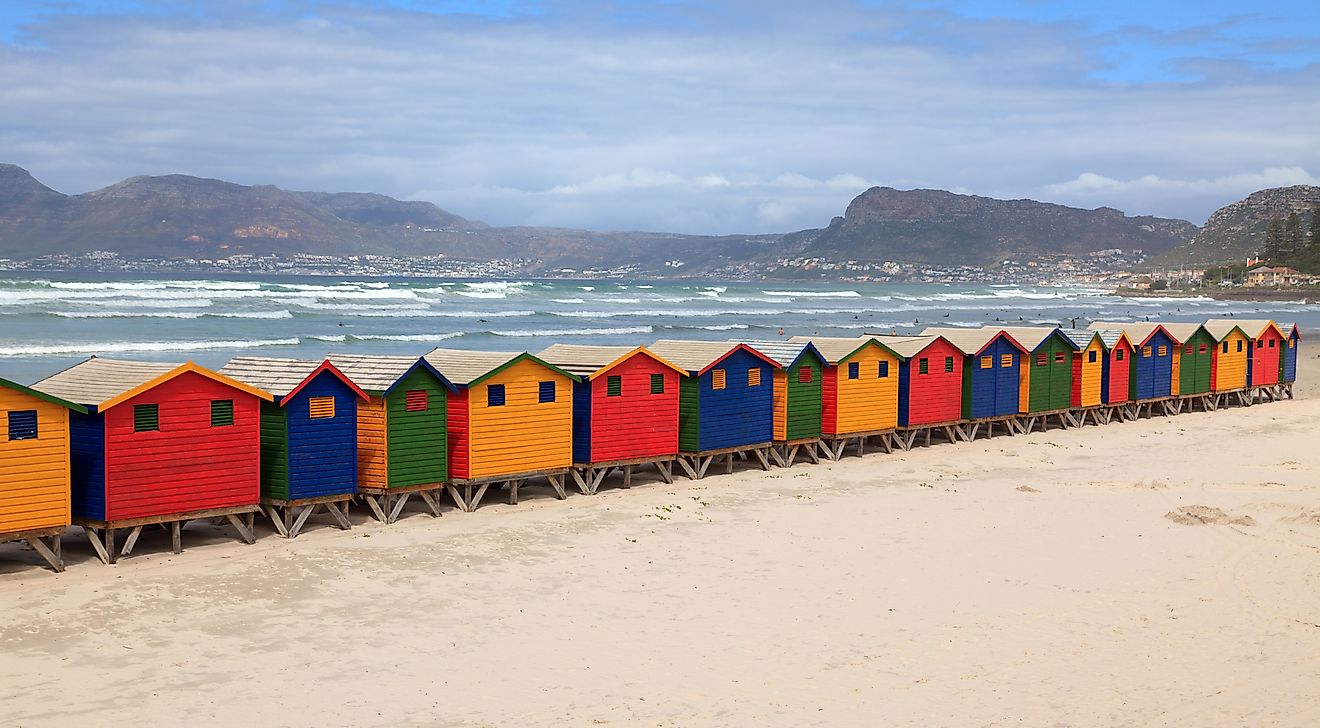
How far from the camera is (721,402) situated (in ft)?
82.5

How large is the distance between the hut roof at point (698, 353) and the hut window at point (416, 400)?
5.78 metres

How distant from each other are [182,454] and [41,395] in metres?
2.02

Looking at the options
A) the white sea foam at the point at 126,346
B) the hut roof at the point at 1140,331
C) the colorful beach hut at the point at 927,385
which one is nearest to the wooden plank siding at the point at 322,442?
the colorful beach hut at the point at 927,385

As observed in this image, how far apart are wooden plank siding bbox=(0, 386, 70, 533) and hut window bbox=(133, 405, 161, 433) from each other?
0.88m

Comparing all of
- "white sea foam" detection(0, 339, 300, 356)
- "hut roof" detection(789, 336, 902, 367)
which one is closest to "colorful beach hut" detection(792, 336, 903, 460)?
"hut roof" detection(789, 336, 902, 367)

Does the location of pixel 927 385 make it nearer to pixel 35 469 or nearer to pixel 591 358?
pixel 591 358

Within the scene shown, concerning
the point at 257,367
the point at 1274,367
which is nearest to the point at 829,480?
the point at 257,367

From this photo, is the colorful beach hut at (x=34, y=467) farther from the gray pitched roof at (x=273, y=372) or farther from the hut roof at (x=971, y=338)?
the hut roof at (x=971, y=338)

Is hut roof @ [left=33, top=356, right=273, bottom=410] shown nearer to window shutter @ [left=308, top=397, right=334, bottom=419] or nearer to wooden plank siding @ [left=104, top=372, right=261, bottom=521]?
wooden plank siding @ [left=104, top=372, right=261, bottom=521]

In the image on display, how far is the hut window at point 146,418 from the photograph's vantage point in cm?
1708

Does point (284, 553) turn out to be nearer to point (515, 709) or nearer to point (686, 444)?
point (515, 709)

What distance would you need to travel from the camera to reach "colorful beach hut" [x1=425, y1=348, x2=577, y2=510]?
2083 cm

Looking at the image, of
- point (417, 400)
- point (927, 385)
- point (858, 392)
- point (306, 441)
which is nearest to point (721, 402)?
point (858, 392)

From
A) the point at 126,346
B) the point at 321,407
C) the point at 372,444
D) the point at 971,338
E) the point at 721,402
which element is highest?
the point at 971,338
